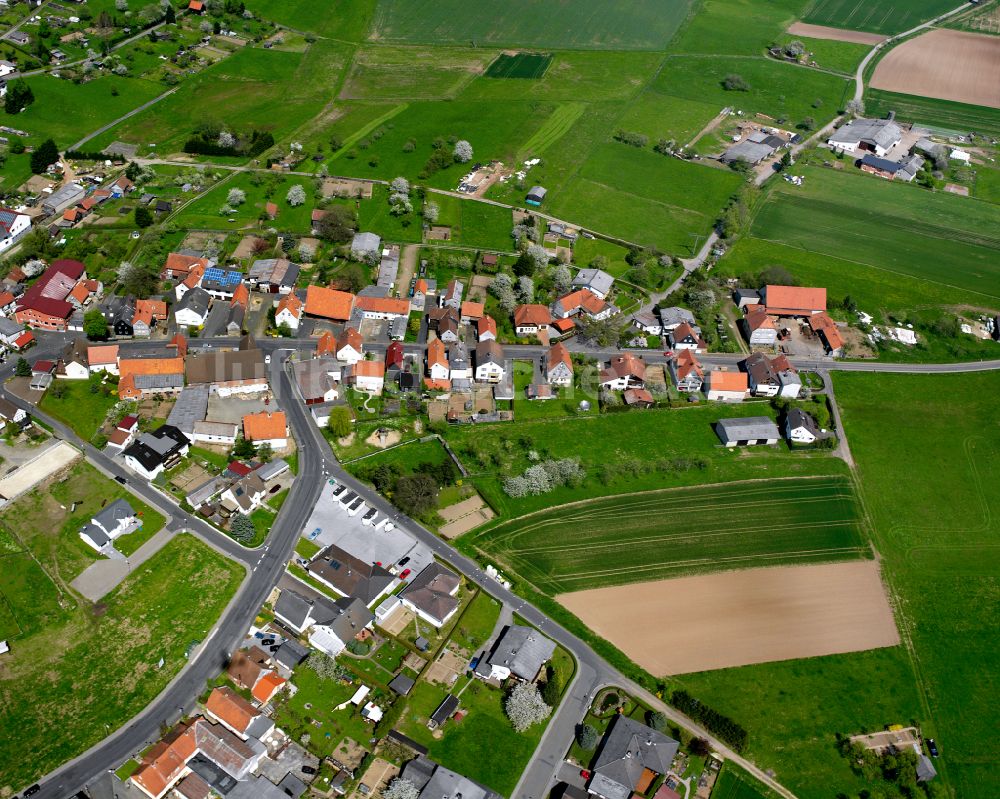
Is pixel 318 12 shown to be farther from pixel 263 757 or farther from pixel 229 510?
pixel 263 757

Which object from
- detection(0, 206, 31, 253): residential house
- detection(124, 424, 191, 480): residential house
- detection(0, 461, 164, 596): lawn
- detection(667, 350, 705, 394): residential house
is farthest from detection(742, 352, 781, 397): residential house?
detection(0, 206, 31, 253): residential house

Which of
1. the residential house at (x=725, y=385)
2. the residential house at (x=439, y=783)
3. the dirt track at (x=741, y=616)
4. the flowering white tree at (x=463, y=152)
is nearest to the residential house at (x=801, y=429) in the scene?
the residential house at (x=725, y=385)

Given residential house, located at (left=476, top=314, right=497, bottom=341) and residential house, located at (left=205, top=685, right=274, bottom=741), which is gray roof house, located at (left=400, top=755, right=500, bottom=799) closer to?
residential house, located at (left=205, top=685, right=274, bottom=741)

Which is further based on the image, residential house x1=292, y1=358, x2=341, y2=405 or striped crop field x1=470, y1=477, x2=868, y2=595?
residential house x1=292, y1=358, x2=341, y2=405

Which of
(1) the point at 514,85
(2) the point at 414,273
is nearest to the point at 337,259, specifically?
(2) the point at 414,273

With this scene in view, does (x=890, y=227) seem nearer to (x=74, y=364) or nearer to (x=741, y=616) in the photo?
(x=741, y=616)
